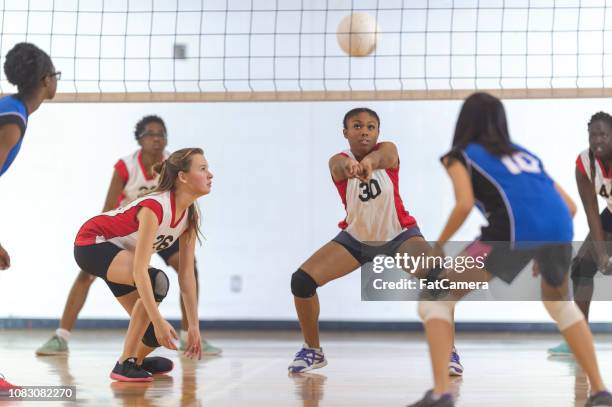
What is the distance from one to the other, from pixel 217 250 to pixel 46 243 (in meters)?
1.45

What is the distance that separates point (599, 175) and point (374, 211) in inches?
56.5

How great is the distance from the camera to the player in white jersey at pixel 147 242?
4.16 m

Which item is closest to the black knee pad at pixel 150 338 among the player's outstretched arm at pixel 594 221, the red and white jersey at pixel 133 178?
the red and white jersey at pixel 133 178

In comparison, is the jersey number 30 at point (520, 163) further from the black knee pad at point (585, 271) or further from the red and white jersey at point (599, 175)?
the black knee pad at point (585, 271)

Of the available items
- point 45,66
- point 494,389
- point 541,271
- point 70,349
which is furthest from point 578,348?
point 70,349

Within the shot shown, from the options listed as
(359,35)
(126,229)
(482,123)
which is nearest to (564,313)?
(482,123)

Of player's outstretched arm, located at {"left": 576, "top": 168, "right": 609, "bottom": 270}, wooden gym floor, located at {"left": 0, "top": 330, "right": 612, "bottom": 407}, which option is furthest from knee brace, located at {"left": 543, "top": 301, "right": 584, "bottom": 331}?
player's outstretched arm, located at {"left": 576, "top": 168, "right": 609, "bottom": 270}

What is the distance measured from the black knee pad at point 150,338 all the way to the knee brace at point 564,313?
1.98 m

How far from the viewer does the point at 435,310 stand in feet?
10.7

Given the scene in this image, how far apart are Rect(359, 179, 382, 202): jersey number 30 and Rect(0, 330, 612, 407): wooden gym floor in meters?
0.92

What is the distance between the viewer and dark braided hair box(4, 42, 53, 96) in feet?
12.6

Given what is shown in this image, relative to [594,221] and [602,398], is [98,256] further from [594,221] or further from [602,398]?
[594,221]

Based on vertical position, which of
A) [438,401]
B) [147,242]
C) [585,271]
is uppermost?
[147,242]

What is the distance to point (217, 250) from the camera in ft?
26.2
